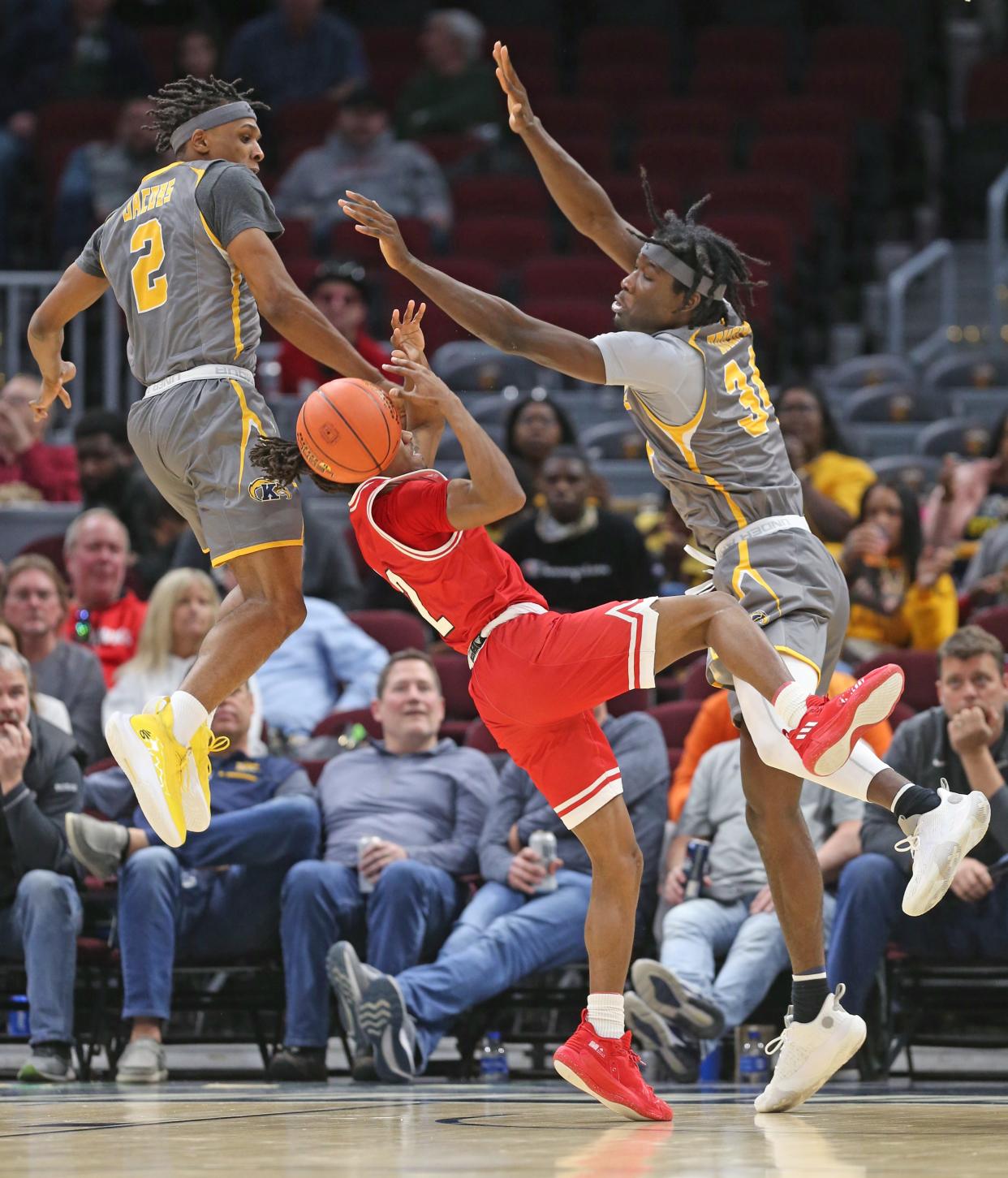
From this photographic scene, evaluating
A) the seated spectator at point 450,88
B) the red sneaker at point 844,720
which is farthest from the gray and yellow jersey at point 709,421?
the seated spectator at point 450,88

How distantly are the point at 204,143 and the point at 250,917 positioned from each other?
2.94 meters

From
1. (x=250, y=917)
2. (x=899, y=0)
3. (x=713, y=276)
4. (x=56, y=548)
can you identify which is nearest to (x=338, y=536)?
(x=56, y=548)

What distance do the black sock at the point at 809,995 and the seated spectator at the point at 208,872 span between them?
2.42 meters

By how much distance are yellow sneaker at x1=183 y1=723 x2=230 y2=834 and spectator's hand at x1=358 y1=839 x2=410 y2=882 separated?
1779mm

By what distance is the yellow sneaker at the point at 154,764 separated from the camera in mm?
5156

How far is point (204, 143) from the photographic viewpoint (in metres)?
5.49

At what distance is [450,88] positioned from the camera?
14.2m

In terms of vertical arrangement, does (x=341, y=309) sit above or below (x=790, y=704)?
above

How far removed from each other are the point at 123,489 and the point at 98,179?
4087 mm

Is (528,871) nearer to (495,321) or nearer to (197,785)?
(197,785)

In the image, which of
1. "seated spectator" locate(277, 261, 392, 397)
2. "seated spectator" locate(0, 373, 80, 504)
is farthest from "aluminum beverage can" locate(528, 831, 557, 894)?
"seated spectator" locate(0, 373, 80, 504)

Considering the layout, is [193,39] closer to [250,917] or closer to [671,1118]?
[250,917]

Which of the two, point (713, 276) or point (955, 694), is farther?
point (955, 694)

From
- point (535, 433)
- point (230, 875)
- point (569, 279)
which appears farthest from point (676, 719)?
point (569, 279)
